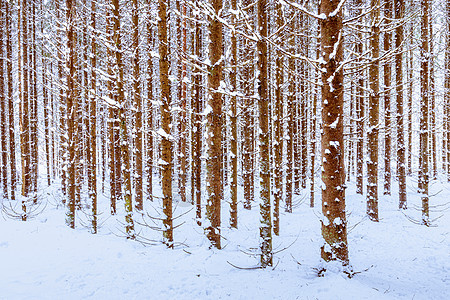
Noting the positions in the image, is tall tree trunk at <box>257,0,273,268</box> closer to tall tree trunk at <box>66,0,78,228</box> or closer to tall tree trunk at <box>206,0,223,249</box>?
tall tree trunk at <box>206,0,223,249</box>

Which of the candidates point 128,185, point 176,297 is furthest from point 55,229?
point 176,297

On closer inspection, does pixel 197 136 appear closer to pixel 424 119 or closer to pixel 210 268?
pixel 210 268

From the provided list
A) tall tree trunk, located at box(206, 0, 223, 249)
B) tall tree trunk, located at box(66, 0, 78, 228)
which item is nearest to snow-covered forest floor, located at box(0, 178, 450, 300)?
tall tree trunk, located at box(206, 0, 223, 249)

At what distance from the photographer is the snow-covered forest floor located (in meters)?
4.56

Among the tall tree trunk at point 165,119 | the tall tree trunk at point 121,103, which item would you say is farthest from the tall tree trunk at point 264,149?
the tall tree trunk at point 121,103

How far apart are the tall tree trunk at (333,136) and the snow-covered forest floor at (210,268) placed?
64 cm

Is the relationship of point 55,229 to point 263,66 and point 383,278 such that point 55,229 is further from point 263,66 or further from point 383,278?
point 383,278

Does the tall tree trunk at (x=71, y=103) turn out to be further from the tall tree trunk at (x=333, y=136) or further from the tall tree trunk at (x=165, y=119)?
the tall tree trunk at (x=333, y=136)

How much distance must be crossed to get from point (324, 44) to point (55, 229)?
8989 millimetres

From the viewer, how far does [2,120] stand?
1439 centimetres

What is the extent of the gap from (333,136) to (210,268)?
372cm

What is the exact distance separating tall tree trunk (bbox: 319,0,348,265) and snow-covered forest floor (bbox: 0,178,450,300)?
64cm

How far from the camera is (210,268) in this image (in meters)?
5.57

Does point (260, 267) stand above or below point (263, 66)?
below
